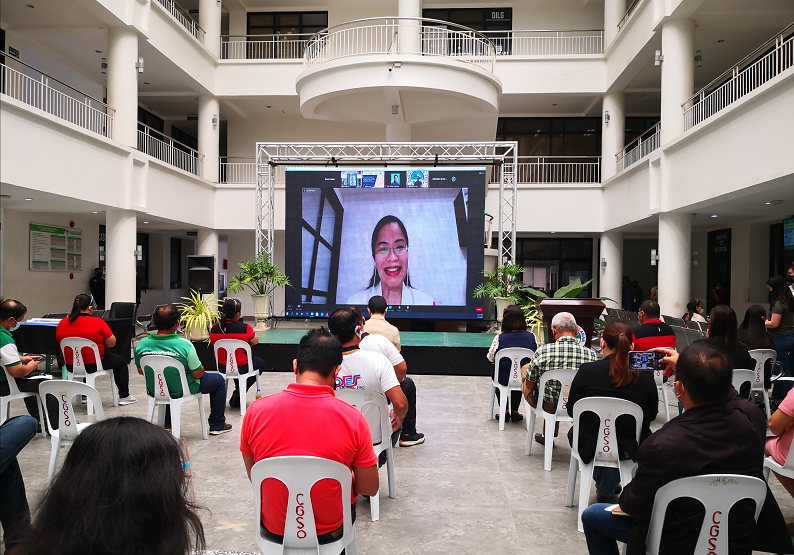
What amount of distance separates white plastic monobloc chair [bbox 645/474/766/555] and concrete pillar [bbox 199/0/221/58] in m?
15.5

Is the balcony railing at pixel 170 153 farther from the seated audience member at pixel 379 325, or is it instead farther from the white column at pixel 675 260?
the white column at pixel 675 260

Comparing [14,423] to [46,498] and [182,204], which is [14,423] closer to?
[46,498]

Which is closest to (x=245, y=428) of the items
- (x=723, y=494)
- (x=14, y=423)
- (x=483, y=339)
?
(x=14, y=423)

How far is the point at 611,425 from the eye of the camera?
10.2ft

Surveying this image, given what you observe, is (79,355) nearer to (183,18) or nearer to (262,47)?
(183,18)

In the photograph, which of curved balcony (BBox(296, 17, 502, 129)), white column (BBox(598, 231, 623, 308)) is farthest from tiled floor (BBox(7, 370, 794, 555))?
white column (BBox(598, 231, 623, 308))

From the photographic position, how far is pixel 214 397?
16.9ft

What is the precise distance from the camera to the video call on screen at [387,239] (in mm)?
11367

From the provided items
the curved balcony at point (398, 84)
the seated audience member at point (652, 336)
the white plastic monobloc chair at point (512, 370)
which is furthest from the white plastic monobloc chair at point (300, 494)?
the curved balcony at point (398, 84)

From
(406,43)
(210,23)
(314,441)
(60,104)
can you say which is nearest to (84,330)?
(314,441)

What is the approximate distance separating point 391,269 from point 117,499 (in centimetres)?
1057

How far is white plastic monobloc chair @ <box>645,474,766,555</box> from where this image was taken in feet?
6.35

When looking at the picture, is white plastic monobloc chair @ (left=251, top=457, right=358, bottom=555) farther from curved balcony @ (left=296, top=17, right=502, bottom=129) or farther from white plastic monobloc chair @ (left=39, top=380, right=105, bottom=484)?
curved balcony @ (left=296, top=17, right=502, bottom=129)

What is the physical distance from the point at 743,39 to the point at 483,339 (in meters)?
8.65
